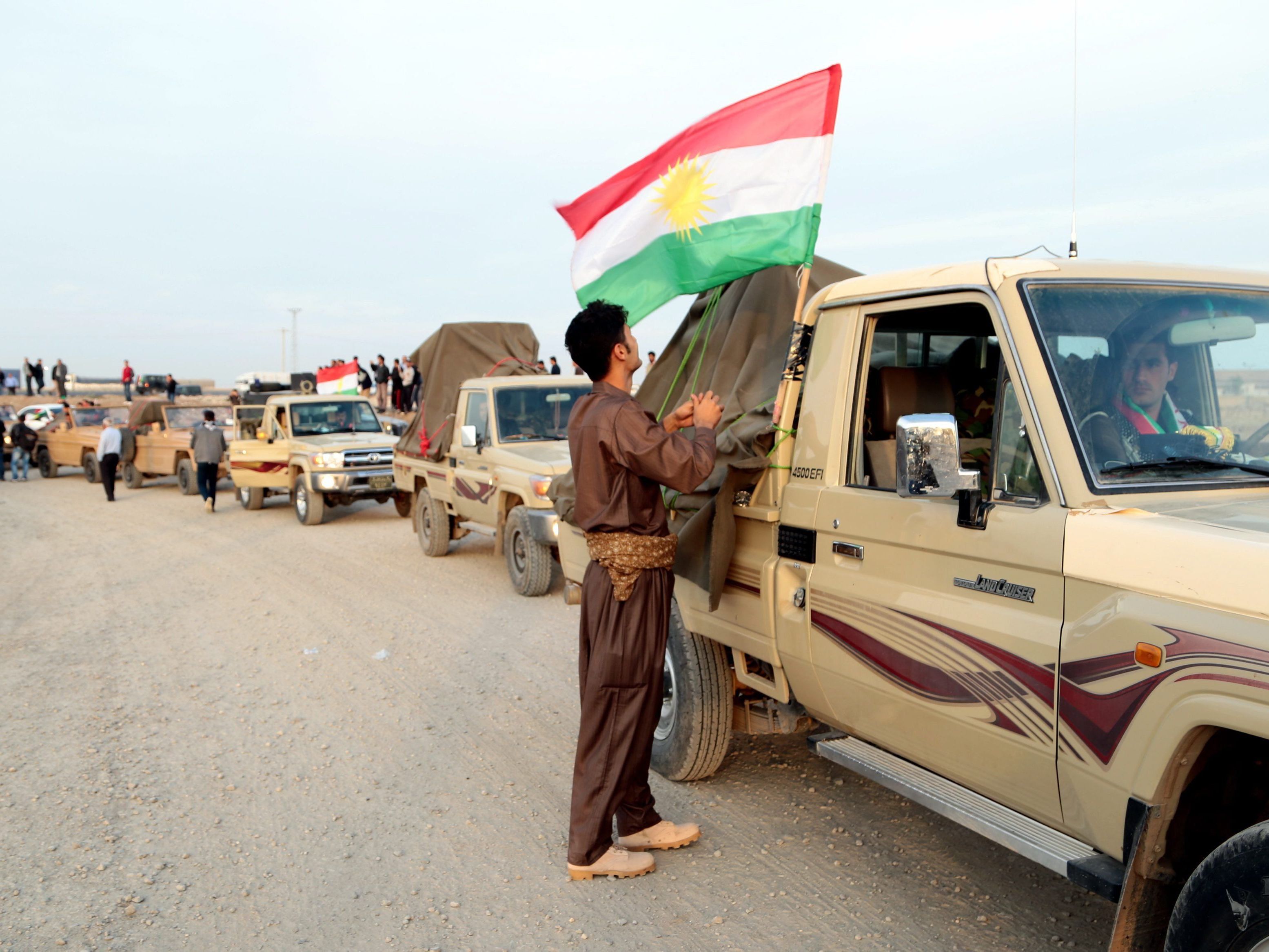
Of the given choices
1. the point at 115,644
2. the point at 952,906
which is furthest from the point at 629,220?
the point at 115,644

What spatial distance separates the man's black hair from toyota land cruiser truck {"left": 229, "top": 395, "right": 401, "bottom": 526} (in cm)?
1164

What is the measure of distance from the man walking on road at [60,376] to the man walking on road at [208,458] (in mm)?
30897

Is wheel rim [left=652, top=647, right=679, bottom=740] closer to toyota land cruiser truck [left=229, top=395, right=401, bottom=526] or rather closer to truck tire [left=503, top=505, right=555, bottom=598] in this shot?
truck tire [left=503, top=505, right=555, bottom=598]

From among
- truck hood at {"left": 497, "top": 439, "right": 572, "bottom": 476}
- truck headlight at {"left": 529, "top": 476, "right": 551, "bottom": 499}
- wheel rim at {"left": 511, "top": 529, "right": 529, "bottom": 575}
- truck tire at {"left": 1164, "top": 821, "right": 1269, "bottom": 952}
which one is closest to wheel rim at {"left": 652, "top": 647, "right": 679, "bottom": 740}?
truck tire at {"left": 1164, "top": 821, "right": 1269, "bottom": 952}

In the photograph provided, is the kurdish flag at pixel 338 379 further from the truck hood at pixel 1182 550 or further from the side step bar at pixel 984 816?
the truck hood at pixel 1182 550

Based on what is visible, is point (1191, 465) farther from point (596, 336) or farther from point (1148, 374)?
point (596, 336)

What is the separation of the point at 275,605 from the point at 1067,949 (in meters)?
7.77

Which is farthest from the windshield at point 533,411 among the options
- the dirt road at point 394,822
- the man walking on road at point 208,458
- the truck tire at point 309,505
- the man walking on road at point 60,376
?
the man walking on road at point 60,376

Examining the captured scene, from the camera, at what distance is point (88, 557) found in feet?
41.0

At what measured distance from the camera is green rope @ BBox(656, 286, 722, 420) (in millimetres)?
4973

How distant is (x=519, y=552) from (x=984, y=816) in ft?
22.7

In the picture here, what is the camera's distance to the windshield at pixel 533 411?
1050cm

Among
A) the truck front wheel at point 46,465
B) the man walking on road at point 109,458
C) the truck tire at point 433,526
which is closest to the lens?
the truck tire at point 433,526

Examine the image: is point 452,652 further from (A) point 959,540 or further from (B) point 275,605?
(A) point 959,540
